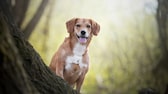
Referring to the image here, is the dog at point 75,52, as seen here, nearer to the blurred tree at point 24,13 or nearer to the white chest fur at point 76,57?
the white chest fur at point 76,57

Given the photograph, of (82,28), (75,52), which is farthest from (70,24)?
(75,52)

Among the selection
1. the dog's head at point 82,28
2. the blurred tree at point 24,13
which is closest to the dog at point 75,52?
the dog's head at point 82,28

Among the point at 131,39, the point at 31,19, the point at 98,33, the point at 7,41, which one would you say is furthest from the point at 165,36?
the point at 7,41

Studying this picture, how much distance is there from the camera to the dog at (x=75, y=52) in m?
4.01

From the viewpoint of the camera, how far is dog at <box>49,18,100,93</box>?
401 centimetres

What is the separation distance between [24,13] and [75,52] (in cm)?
72

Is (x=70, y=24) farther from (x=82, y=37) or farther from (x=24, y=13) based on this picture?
(x=24, y=13)

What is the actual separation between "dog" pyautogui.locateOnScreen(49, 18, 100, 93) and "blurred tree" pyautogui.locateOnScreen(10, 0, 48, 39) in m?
0.34

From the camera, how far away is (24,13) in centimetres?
416

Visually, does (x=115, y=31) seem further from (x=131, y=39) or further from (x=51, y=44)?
(x=51, y=44)

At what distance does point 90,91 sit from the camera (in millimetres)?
4324

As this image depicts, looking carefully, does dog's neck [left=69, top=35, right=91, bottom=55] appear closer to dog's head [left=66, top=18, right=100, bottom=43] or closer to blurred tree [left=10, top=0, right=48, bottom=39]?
dog's head [left=66, top=18, right=100, bottom=43]

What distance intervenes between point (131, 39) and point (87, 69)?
649 mm

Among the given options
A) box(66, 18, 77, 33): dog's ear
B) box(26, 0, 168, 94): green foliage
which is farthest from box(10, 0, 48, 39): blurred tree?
box(66, 18, 77, 33): dog's ear
